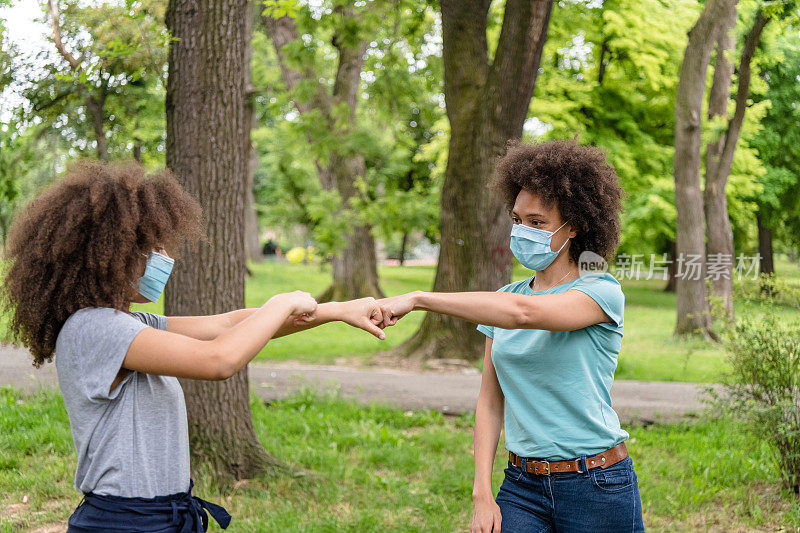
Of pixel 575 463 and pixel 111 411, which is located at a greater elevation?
pixel 111 411

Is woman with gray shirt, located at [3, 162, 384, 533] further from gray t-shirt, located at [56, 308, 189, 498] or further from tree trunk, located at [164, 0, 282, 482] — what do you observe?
tree trunk, located at [164, 0, 282, 482]

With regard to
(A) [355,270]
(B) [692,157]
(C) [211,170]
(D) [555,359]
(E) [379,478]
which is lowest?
(E) [379,478]

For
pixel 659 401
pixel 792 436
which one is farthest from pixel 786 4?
pixel 792 436

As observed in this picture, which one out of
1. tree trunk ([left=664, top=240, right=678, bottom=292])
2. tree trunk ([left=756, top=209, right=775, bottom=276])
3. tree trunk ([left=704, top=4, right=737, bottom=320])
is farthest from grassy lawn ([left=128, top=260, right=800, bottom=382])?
tree trunk ([left=664, top=240, right=678, bottom=292])

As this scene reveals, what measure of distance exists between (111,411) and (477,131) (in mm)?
9136

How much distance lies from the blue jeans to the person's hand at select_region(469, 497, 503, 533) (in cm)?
6

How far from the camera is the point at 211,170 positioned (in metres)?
5.48

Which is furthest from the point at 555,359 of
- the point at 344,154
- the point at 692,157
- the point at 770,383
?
the point at 692,157

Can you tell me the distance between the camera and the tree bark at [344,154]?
16.4 m

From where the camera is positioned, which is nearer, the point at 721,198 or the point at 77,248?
the point at 77,248

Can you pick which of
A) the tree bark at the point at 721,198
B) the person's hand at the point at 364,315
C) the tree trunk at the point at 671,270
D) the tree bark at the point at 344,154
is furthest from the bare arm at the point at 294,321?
the tree trunk at the point at 671,270

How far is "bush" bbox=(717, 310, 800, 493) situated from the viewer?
5.52 metres

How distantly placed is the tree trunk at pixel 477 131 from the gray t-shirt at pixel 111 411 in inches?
341

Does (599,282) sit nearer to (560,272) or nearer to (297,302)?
(560,272)
